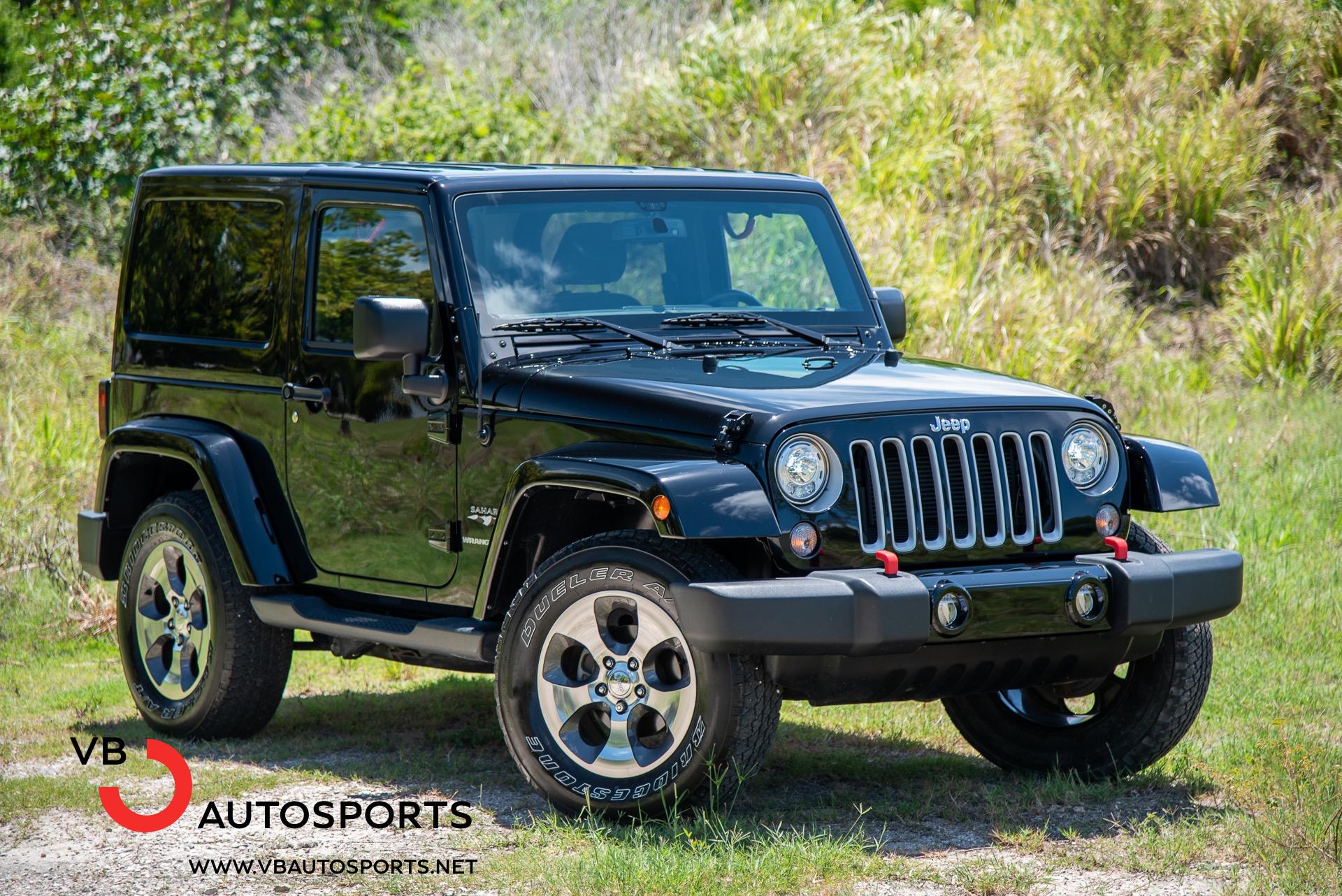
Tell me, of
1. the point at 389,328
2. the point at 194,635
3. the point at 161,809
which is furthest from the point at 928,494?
the point at 194,635

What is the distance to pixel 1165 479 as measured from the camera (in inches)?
215

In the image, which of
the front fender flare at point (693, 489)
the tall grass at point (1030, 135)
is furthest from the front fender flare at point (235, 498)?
the tall grass at point (1030, 135)

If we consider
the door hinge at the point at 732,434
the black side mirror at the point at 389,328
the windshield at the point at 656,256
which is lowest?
the door hinge at the point at 732,434

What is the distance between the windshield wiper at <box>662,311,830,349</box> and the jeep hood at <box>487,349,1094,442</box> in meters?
0.24

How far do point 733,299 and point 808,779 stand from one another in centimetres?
173

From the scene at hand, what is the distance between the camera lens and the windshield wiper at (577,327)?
18.9 ft

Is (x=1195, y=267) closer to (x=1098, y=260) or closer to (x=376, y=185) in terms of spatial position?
(x=1098, y=260)

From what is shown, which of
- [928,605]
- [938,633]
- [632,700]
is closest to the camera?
[928,605]

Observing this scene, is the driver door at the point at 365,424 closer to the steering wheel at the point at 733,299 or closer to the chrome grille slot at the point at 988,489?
the steering wheel at the point at 733,299

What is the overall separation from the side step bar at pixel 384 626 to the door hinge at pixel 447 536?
0.23 meters

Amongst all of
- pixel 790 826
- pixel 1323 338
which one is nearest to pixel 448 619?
pixel 790 826

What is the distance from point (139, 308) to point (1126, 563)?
4207mm

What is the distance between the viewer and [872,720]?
7000 millimetres

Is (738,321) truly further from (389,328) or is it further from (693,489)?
(693,489)
